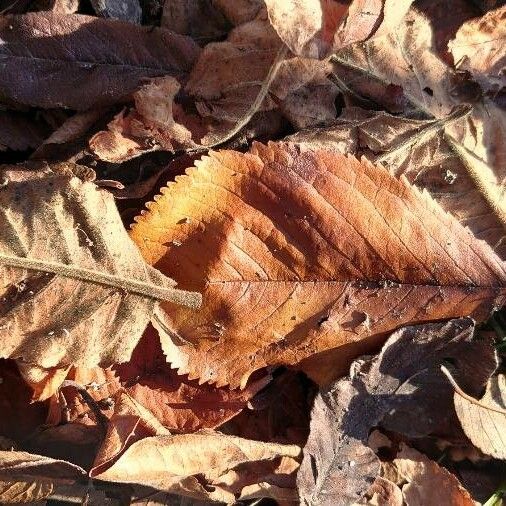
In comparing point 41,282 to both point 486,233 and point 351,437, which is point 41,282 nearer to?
point 351,437

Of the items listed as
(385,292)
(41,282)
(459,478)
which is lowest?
(459,478)

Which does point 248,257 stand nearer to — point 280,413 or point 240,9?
point 280,413

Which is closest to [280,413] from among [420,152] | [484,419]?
[484,419]

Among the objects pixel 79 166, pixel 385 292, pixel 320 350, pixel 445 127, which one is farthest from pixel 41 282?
pixel 445 127

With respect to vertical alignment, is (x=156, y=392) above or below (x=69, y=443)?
above

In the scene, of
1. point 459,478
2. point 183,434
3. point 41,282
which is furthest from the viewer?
point 459,478

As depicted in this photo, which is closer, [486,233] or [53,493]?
[53,493]

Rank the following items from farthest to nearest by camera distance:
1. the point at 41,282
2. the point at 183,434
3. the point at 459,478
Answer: the point at 459,478, the point at 183,434, the point at 41,282

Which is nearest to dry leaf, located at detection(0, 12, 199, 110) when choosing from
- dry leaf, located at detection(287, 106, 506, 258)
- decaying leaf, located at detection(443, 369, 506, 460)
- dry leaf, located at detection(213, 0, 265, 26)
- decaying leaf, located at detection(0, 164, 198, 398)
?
dry leaf, located at detection(213, 0, 265, 26)
